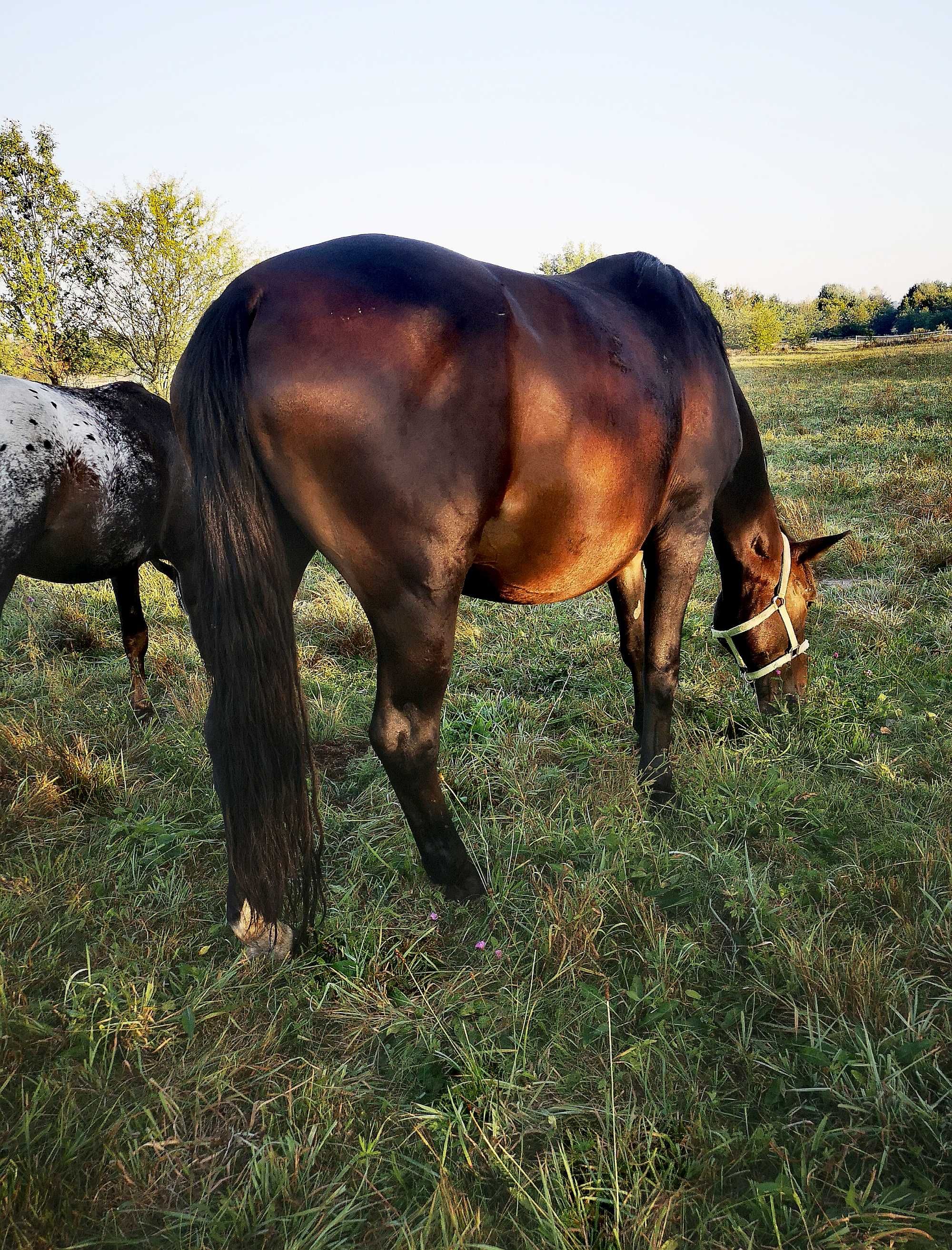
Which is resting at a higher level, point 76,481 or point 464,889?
point 76,481

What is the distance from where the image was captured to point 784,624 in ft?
11.7

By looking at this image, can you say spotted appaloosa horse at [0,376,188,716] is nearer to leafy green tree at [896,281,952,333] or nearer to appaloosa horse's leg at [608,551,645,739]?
appaloosa horse's leg at [608,551,645,739]

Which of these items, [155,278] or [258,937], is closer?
[258,937]

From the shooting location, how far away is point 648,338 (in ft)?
8.32

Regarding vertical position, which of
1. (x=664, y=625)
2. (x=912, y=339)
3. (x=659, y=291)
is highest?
(x=912, y=339)

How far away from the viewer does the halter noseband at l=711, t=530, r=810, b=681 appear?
11.6 feet

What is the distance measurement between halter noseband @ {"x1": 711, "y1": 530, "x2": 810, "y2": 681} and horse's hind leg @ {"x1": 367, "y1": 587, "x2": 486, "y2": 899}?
1.93 meters

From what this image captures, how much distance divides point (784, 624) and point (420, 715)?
2.25 meters

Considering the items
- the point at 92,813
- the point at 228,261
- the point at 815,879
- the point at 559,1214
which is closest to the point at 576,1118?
the point at 559,1214

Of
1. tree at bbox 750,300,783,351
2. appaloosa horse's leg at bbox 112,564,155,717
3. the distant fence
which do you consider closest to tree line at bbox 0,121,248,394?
appaloosa horse's leg at bbox 112,564,155,717

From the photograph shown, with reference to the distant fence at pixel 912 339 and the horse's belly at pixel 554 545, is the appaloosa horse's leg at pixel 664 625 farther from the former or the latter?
the distant fence at pixel 912 339

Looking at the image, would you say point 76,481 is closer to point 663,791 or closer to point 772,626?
point 663,791

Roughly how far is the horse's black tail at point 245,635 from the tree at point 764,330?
8155 centimetres

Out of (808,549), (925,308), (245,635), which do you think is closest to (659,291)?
(808,549)
